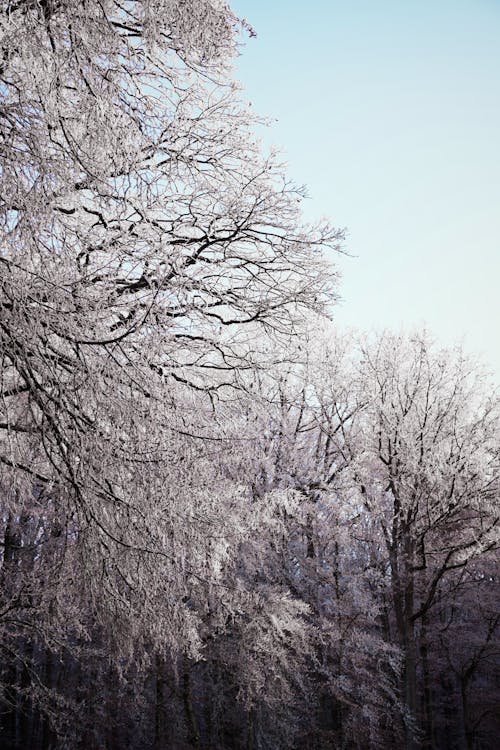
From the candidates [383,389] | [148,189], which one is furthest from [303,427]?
[148,189]

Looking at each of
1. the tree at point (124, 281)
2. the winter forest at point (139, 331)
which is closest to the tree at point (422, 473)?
the winter forest at point (139, 331)

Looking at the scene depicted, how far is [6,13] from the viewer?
11.6 feet

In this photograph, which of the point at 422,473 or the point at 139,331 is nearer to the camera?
the point at 139,331

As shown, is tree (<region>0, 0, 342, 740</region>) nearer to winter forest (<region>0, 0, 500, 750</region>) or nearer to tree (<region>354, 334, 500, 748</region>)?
winter forest (<region>0, 0, 500, 750</region>)

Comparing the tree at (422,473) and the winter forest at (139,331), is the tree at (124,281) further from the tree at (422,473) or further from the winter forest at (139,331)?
the tree at (422,473)

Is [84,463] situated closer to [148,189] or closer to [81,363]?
[81,363]

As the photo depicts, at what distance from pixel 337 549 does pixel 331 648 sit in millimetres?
2334

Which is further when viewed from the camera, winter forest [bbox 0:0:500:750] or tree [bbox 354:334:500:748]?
tree [bbox 354:334:500:748]

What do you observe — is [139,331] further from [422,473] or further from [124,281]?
[422,473]

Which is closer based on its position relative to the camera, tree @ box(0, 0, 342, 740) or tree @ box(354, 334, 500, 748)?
tree @ box(0, 0, 342, 740)

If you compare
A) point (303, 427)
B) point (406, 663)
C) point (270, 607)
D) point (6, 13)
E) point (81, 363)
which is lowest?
point (406, 663)

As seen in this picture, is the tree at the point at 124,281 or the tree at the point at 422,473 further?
the tree at the point at 422,473

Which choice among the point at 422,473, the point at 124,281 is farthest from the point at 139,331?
the point at 422,473

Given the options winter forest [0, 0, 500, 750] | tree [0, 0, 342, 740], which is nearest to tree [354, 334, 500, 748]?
winter forest [0, 0, 500, 750]
